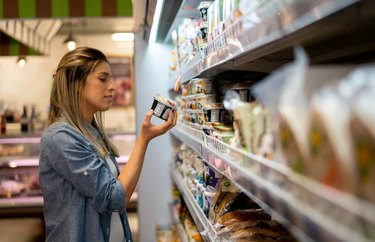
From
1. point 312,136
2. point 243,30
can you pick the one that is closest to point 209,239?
point 243,30

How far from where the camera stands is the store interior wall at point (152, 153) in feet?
12.8

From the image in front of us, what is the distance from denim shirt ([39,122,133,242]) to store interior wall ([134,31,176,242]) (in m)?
1.79

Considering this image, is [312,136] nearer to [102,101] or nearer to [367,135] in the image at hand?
[367,135]

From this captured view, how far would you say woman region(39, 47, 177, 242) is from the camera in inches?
79.4

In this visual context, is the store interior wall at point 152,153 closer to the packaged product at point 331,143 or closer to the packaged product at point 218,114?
the packaged product at point 218,114

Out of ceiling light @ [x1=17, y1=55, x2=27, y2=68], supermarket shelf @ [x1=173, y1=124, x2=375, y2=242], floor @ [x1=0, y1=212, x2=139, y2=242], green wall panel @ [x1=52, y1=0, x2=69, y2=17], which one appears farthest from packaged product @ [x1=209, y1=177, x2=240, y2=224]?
ceiling light @ [x1=17, y1=55, x2=27, y2=68]

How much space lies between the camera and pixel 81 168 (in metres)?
2.00

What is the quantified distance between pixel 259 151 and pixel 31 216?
4.93 meters

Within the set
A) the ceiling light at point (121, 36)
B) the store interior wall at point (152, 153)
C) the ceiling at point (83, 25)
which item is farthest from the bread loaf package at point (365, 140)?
the ceiling light at point (121, 36)

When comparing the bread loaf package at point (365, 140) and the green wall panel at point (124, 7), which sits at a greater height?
the green wall panel at point (124, 7)

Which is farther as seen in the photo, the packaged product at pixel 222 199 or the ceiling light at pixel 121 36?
the ceiling light at pixel 121 36

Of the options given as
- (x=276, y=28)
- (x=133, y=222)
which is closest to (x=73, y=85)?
(x=276, y=28)

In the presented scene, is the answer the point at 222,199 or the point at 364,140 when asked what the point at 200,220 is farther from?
the point at 364,140

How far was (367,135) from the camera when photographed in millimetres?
549
